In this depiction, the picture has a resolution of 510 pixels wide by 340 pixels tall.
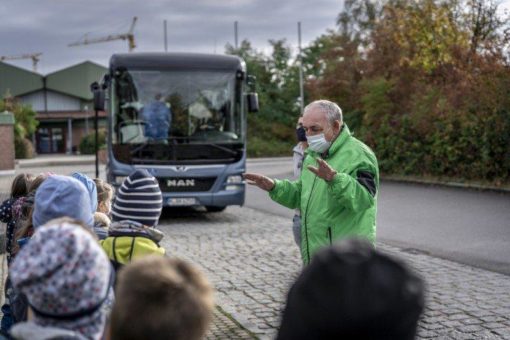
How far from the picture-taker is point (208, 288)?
82.6 inches

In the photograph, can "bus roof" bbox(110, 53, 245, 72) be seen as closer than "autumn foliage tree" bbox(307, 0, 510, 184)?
Yes

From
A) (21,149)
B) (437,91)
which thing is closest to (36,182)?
(437,91)

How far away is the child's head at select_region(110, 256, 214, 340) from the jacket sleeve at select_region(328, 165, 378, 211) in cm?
255

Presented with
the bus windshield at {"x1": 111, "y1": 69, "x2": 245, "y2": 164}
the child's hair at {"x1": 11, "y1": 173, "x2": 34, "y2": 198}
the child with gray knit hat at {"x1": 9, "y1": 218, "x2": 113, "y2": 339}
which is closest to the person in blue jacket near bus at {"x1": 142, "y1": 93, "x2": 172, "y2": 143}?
the bus windshield at {"x1": 111, "y1": 69, "x2": 245, "y2": 164}

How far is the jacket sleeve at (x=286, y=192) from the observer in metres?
5.32

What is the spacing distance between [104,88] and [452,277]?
28.3 ft

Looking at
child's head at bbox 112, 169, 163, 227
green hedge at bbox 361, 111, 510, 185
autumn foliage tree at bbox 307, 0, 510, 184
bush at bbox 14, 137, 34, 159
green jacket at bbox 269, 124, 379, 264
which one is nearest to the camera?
child's head at bbox 112, 169, 163, 227

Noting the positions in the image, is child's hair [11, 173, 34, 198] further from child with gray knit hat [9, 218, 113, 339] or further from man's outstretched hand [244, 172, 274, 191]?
child with gray knit hat [9, 218, 113, 339]

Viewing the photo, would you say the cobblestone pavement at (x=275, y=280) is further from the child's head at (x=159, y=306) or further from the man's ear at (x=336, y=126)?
the child's head at (x=159, y=306)

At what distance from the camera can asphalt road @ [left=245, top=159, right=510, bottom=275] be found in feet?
33.3

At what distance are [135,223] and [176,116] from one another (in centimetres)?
1073

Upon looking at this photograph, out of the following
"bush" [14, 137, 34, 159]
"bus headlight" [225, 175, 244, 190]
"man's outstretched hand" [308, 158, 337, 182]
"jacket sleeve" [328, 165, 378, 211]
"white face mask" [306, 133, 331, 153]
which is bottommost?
"bush" [14, 137, 34, 159]

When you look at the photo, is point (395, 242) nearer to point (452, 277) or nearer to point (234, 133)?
point (452, 277)

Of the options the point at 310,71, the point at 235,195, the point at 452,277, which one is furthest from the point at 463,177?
the point at 310,71
